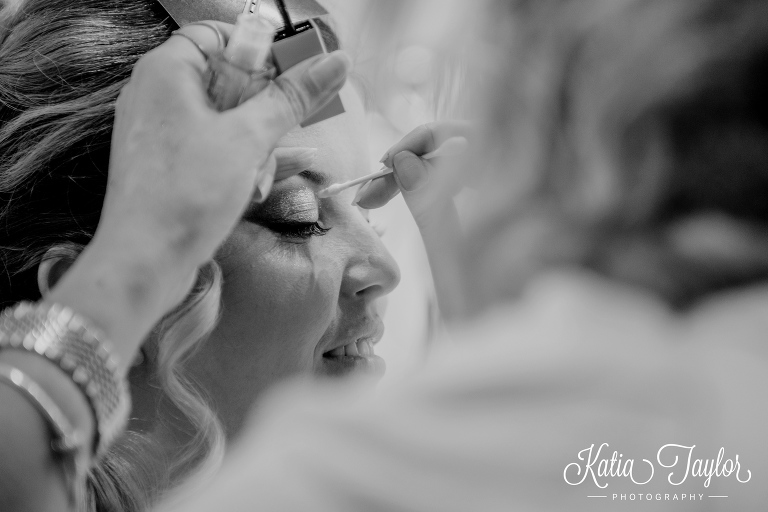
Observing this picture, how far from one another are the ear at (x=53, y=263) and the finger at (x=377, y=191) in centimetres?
32

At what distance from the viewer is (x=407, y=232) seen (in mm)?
1100

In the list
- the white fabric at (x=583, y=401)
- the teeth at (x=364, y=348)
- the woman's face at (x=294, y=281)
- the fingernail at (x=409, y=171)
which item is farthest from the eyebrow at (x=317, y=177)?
the white fabric at (x=583, y=401)

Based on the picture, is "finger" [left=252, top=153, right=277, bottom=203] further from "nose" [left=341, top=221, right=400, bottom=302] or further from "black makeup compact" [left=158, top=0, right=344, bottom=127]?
"nose" [left=341, top=221, right=400, bottom=302]

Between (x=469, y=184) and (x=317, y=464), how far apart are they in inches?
13.6

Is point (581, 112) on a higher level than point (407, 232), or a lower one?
lower

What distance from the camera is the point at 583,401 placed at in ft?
1.52

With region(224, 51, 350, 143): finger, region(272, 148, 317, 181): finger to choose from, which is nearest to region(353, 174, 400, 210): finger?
region(272, 148, 317, 181): finger

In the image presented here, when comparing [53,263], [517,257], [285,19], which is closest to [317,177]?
[285,19]

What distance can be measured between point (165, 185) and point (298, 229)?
1.16 ft

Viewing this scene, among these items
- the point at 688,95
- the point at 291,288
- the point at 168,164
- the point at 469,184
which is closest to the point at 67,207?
the point at 291,288

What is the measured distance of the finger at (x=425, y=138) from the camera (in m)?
0.72

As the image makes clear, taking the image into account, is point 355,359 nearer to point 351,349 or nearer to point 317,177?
point 351,349

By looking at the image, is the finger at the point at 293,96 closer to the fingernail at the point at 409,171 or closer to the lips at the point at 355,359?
the fingernail at the point at 409,171

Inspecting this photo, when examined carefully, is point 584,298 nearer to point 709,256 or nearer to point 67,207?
point 709,256
